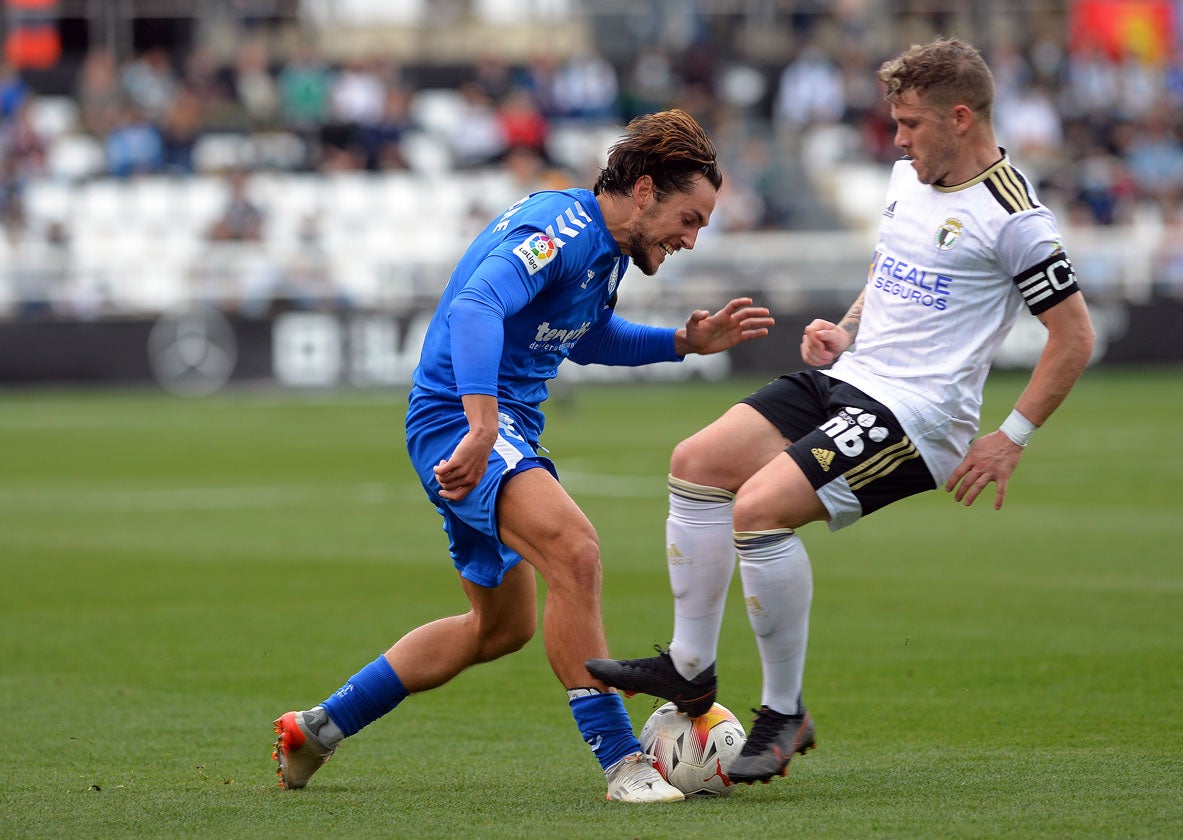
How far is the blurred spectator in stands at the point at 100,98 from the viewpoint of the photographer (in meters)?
29.7

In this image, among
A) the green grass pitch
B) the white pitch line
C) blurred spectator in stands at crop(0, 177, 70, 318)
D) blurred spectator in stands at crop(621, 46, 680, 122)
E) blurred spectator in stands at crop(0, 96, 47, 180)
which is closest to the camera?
the green grass pitch

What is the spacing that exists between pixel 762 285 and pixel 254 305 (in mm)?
8043

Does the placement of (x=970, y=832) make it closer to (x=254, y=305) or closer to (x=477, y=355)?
(x=477, y=355)

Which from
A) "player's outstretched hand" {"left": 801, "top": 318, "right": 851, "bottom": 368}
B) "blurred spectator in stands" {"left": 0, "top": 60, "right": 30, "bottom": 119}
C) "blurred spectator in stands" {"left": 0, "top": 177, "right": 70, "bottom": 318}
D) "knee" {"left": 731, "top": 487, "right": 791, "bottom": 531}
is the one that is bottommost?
"blurred spectator in stands" {"left": 0, "top": 177, "right": 70, "bottom": 318}

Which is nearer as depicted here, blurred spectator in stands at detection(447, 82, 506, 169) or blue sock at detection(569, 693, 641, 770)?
blue sock at detection(569, 693, 641, 770)

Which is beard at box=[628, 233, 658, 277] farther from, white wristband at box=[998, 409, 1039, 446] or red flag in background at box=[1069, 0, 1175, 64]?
red flag in background at box=[1069, 0, 1175, 64]

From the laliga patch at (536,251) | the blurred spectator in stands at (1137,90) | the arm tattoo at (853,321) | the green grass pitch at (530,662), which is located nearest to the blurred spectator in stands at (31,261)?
the green grass pitch at (530,662)

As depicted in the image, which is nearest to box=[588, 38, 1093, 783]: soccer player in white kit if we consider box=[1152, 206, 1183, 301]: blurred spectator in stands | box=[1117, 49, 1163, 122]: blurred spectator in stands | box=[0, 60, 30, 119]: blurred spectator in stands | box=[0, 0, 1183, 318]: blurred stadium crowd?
box=[0, 0, 1183, 318]: blurred stadium crowd

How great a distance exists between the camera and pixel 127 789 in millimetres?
5660

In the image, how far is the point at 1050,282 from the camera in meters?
5.41

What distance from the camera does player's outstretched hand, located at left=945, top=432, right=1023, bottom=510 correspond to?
547 centimetres

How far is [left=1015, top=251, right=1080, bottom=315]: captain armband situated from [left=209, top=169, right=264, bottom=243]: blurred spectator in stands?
23.7 m

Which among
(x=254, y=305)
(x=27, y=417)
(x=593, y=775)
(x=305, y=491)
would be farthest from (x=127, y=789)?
(x=254, y=305)

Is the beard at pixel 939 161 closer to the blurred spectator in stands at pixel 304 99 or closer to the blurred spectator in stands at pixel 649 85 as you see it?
the blurred spectator in stands at pixel 649 85
